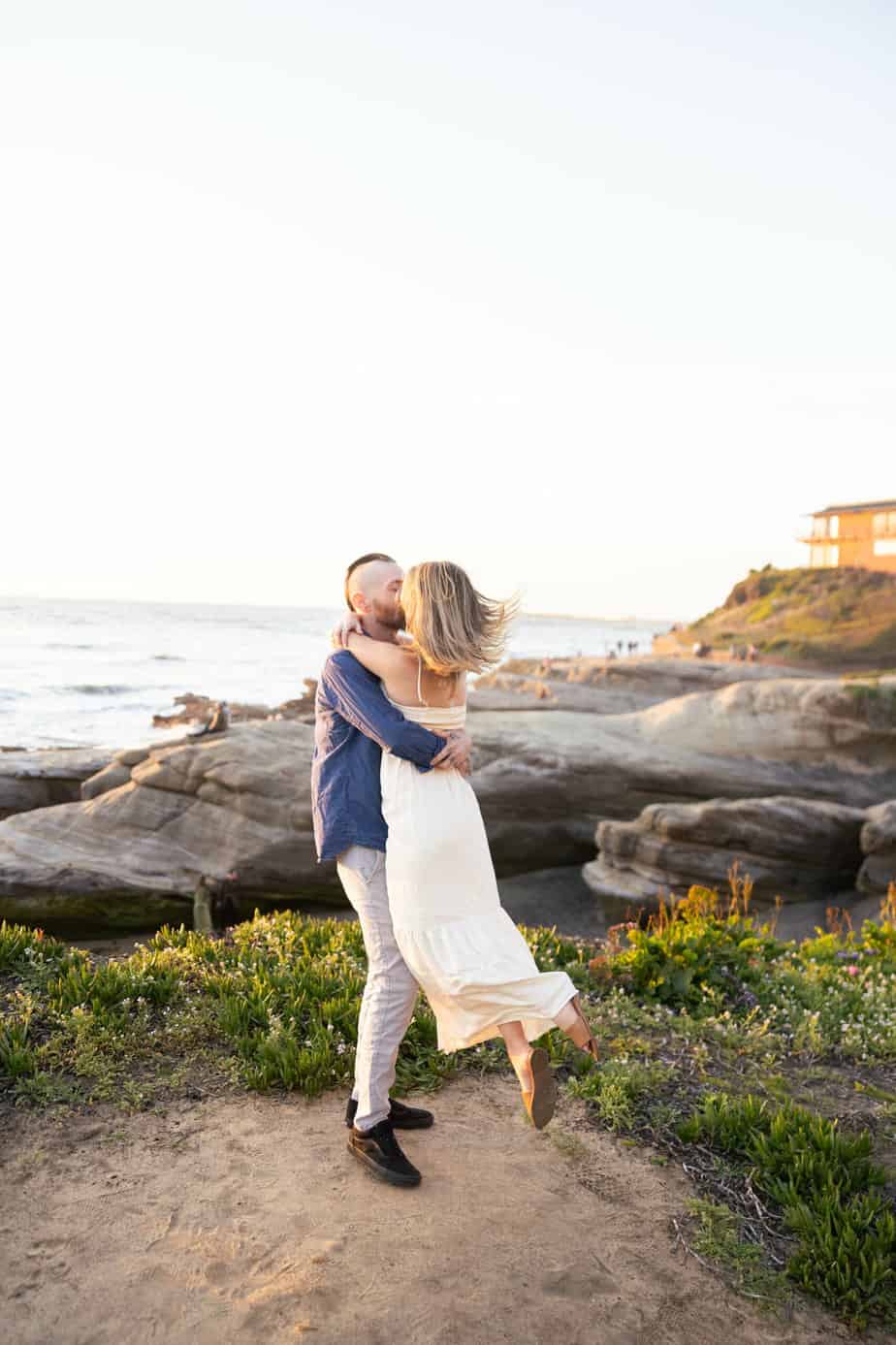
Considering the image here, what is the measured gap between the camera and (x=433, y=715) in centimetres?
402

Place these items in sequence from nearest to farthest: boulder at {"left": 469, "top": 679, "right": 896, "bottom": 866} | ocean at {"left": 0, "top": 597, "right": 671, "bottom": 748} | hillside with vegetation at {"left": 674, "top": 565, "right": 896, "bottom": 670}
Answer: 1. boulder at {"left": 469, "top": 679, "right": 896, "bottom": 866}
2. ocean at {"left": 0, "top": 597, "right": 671, "bottom": 748}
3. hillside with vegetation at {"left": 674, "top": 565, "right": 896, "bottom": 670}

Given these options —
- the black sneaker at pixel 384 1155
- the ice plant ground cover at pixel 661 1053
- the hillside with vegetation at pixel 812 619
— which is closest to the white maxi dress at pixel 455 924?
the black sneaker at pixel 384 1155

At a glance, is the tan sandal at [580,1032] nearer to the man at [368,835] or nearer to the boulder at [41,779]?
the man at [368,835]

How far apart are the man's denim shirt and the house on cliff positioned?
49.9 meters

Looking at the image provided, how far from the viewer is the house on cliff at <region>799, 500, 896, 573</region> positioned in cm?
5084

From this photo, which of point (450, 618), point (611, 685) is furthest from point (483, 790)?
point (450, 618)

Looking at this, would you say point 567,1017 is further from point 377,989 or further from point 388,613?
point 388,613

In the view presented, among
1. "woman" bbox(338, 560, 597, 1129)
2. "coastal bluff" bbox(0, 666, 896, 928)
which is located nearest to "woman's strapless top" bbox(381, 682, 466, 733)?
"woman" bbox(338, 560, 597, 1129)

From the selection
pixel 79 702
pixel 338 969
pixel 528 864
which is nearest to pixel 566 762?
pixel 528 864

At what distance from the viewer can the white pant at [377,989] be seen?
161 inches

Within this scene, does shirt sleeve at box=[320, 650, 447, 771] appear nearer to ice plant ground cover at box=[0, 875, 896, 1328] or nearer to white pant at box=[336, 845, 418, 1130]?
white pant at box=[336, 845, 418, 1130]

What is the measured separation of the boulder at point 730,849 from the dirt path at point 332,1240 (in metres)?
11.0

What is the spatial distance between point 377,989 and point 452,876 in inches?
25.8

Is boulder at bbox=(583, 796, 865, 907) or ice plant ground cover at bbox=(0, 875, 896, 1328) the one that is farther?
boulder at bbox=(583, 796, 865, 907)
